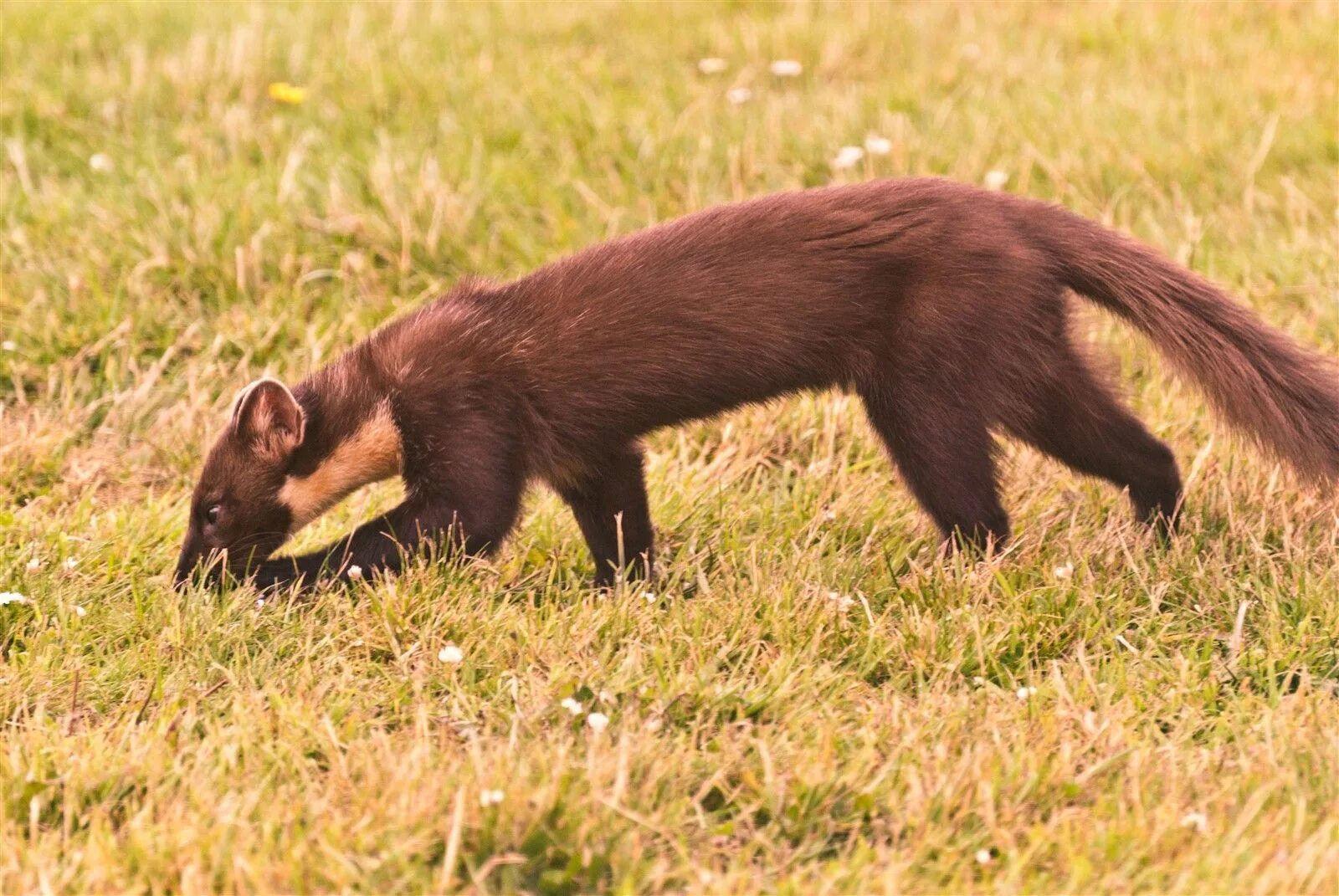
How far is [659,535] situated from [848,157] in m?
2.53

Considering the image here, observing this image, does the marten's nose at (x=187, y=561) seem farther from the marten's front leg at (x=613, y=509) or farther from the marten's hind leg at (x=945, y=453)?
the marten's hind leg at (x=945, y=453)

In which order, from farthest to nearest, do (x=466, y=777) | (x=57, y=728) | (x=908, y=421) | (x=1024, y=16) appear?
(x=1024, y=16) → (x=908, y=421) → (x=57, y=728) → (x=466, y=777)

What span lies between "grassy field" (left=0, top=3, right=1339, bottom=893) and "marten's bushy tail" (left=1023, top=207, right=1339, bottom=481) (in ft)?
0.72

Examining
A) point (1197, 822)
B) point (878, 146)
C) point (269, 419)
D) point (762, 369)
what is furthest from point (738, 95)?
point (1197, 822)

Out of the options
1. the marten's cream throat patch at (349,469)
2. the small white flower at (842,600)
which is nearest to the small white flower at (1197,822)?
the small white flower at (842,600)

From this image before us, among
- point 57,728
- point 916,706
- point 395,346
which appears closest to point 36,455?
point 395,346

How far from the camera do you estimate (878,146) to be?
6.74m

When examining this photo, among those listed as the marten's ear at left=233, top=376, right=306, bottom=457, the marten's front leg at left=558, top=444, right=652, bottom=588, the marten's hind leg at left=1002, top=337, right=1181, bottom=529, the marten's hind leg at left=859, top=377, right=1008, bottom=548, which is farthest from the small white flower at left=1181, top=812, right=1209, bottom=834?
the marten's ear at left=233, top=376, right=306, bottom=457

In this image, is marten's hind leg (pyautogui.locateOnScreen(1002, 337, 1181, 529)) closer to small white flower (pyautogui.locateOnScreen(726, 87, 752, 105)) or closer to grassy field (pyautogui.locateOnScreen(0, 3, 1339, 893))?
grassy field (pyautogui.locateOnScreen(0, 3, 1339, 893))

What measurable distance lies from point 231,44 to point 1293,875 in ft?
20.8

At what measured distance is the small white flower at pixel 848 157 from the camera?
6668 millimetres

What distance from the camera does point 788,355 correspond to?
4.28 meters

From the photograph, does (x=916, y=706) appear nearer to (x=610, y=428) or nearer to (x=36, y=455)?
(x=610, y=428)

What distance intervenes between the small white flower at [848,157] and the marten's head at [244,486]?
3084mm
